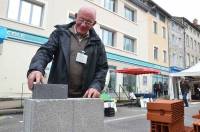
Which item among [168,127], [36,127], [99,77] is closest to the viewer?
[36,127]

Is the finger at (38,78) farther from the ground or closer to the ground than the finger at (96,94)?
farther from the ground

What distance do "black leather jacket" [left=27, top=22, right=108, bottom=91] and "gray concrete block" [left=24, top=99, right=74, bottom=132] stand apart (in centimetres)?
45

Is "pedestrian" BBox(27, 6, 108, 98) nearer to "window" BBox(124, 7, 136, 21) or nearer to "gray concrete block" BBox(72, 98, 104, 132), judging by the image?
"gray concrete block" BBox(72, 98, 104, 132)

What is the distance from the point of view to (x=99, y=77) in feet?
9.01

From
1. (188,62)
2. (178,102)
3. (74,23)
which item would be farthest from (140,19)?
(74,23)

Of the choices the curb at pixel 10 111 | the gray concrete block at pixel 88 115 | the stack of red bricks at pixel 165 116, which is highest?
Result: the gray concrete block at pixel 88 115

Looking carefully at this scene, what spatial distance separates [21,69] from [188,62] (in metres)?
31.0

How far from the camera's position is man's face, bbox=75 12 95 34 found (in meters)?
2.63

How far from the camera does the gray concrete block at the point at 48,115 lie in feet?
6.57

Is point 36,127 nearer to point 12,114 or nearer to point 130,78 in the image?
point 12,114

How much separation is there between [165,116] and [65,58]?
155 inches

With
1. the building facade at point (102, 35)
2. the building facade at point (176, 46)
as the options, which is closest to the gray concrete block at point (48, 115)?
the building facade at point (102, 35)

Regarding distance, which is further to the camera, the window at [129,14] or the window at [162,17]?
the window at [162,17]

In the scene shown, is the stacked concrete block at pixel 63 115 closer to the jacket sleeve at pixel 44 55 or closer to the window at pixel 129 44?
the jacket sleeve at pixel 44 55
